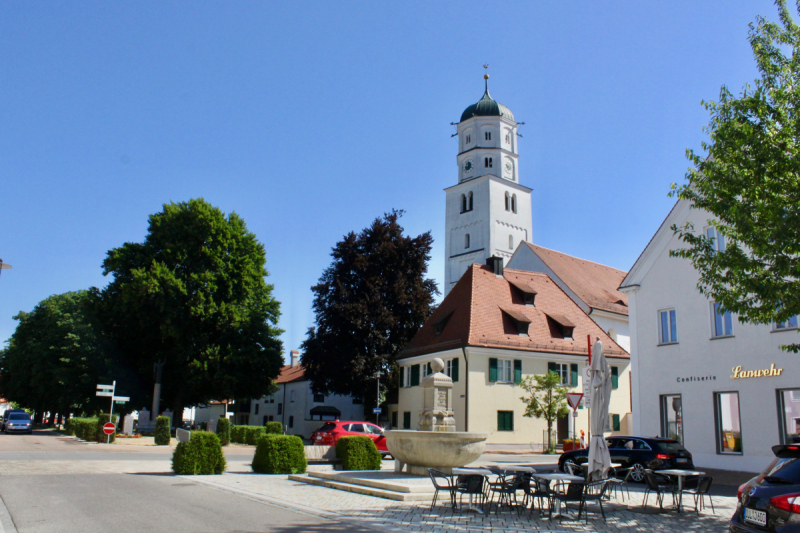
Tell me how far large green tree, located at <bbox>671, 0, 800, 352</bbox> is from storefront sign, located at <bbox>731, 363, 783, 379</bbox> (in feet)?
25.7

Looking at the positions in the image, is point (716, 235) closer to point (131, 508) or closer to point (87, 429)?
point (131, 508)

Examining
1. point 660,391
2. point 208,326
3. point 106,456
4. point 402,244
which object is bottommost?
point 106,456

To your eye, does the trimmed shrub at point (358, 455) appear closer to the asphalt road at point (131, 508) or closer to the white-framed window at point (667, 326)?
the asphalt road at point (131, 508)

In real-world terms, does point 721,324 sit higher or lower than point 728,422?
higher

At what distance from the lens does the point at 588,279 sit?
45.9 m

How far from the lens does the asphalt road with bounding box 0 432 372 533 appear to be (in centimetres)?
876

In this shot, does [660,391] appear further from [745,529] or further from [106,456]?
[106,456]

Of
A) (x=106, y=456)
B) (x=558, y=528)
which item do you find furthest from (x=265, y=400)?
(x=558, y=528)

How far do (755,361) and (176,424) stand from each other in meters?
34.7

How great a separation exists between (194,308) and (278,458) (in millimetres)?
23106

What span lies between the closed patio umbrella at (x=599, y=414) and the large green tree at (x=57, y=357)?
119ft

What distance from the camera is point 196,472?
16.1 meters

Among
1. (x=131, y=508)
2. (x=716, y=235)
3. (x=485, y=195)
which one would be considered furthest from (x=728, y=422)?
(x=485, y=195)

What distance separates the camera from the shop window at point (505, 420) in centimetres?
3288
